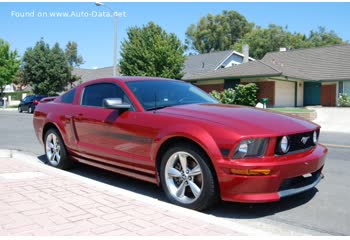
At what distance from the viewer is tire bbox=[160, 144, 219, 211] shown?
415 cm

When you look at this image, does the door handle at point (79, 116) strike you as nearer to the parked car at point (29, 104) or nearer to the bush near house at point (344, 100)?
the bush near house at point (344, 100)

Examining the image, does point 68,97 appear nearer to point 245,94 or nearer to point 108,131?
point 108,131

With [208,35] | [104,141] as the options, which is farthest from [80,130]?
[208,35]

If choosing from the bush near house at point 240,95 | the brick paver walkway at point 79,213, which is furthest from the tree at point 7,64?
the brick paver walkway at point 79,213

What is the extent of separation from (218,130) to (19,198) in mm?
2389

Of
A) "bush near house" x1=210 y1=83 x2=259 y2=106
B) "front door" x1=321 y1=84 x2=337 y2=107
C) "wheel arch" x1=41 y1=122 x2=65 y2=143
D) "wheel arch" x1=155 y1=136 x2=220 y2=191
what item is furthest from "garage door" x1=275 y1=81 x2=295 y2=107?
"wheel arch" x1=155 y1=136 x2=220 y2=191

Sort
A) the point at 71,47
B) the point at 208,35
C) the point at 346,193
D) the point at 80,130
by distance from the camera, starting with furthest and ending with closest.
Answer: the point at 71,47 < the point at 208,35 < the point at 80,130 < the point at 346,193

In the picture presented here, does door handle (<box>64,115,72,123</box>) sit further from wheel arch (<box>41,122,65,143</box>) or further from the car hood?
the car hood

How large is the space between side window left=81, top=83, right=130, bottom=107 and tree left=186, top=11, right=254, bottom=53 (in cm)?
7023

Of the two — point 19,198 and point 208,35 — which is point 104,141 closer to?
point 19,198

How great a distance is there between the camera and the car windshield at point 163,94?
519cm

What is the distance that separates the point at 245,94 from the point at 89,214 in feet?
78.2

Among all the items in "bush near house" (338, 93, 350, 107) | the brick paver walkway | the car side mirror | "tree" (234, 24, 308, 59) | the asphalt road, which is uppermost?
"tree" (234, 24, 308, 59)

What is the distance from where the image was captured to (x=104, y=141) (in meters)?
5.46
